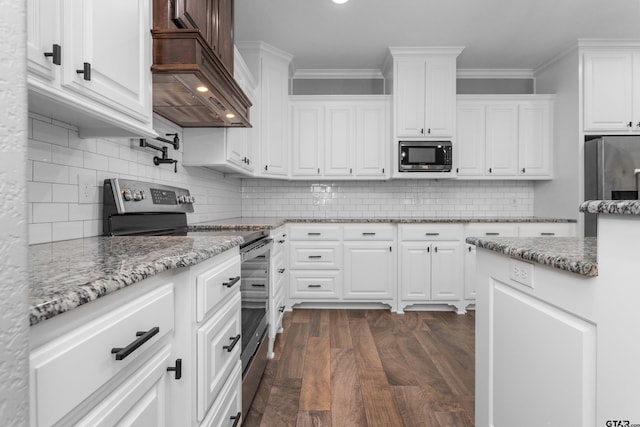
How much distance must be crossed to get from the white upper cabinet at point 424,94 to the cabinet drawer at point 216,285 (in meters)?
2.71

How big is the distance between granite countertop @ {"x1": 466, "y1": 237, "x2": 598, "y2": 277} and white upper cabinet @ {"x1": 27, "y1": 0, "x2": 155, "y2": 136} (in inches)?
56.3

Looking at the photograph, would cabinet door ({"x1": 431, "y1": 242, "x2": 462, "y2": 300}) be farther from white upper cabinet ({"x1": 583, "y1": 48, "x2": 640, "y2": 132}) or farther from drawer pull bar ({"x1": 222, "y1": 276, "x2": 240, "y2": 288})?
drawer pull bar ({"x1": 222, "y1": 276, "x2": 240, "y2": 288})

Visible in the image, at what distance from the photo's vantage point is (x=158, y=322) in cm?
89

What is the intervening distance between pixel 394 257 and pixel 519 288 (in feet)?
7.71

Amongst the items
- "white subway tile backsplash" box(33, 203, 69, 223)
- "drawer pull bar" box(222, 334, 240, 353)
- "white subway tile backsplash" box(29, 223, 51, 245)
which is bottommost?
"drawer pull bar" box(222, 334, 240, 353)

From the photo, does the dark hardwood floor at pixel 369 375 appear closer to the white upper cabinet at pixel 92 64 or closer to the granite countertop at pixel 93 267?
the granite countertop at pixel 93 267

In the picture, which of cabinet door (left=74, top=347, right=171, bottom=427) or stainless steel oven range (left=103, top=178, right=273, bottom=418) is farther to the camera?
stainless steel oven range (left=103, top=178, right=273, bottom=418)

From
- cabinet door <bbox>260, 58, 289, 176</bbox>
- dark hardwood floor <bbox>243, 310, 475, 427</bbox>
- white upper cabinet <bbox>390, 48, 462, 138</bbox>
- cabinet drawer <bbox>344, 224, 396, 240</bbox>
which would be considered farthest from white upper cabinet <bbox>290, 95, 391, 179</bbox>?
dark hardwood floor <bbox>243, 310, 475, 427</bbox>

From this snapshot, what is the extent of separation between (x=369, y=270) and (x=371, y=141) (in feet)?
4.58

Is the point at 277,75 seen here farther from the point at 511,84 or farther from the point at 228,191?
the point at 511,84

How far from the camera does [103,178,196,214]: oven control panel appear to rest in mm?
1602

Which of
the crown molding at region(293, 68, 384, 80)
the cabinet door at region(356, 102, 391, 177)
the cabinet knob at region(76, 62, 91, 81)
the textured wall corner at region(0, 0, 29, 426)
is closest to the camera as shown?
the textured wall corner at region(0, 0, 29, 426)

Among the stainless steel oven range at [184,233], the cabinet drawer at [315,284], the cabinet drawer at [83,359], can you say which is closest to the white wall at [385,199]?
the cabinet drawer at [315,284]

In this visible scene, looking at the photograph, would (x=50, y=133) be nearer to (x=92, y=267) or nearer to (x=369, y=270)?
(x=92, y=267)
